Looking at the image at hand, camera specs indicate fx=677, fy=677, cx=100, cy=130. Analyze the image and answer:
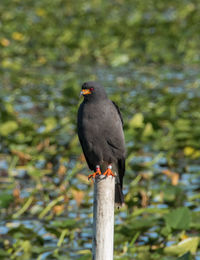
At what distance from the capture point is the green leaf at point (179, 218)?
5.93 meters

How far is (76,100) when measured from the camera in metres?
11.2

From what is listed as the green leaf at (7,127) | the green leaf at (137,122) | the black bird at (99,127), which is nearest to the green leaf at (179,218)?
the black bird at (99,127)

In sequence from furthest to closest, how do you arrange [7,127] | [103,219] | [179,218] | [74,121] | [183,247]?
[74,121]
[7,127]
[179,218]
[183,247]
[103,219]

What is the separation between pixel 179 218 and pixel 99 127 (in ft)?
4.75

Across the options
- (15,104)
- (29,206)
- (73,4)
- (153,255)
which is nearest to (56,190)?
(29,206)

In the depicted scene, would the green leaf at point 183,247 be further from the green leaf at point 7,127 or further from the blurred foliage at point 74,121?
the green leaf at point 7,127

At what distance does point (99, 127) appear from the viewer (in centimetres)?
500

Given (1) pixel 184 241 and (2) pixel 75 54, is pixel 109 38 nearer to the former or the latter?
(2) pixel 75 54

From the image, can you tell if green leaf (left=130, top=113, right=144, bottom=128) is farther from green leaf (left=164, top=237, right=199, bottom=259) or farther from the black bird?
the black bird

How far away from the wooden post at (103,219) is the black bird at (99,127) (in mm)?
344

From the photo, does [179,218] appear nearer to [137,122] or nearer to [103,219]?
[103,219]

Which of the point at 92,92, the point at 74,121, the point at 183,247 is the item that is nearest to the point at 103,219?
the point at 92,92

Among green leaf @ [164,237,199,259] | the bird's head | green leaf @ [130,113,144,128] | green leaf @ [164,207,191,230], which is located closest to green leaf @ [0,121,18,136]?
green leaf @ [130,113,144,128]

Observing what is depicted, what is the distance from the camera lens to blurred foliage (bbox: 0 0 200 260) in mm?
6457
